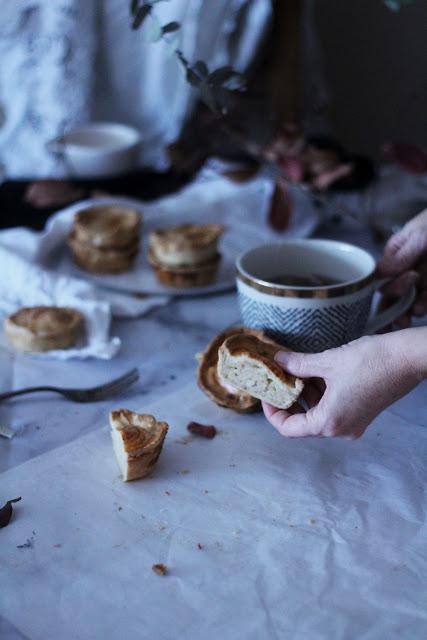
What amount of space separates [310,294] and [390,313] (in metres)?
0.18

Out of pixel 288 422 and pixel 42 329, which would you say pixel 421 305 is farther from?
pixel 42 329

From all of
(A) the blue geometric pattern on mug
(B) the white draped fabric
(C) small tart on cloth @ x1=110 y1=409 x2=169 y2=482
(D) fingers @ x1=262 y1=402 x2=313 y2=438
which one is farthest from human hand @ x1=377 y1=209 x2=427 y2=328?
(B) the white draped fabric

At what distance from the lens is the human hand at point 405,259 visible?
1.20 metres

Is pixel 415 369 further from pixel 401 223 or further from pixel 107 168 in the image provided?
pixel 107 168

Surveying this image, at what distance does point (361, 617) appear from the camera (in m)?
0.74

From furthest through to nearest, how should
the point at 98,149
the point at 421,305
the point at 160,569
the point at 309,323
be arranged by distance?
the point at 98,149 → the point at 421,305 → the point at 309,323 → the point at 160,569

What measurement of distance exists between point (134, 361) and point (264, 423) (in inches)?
10.7

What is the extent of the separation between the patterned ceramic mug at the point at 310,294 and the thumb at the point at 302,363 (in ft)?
0.31

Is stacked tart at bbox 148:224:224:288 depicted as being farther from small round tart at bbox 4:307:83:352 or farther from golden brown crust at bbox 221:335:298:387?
golden brown crust at bbox 221:335:298:387

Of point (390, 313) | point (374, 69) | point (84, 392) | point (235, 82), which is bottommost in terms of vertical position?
point (84, 392)

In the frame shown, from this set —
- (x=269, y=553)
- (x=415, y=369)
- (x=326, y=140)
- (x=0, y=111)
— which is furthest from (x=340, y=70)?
(x=269, y=553)

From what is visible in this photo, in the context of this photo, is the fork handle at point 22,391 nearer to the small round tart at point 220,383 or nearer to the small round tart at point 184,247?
the small round tart at point 220,383

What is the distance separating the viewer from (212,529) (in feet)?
2.79

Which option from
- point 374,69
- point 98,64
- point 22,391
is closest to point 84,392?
point 22,391
